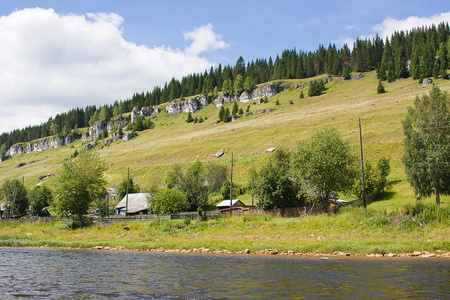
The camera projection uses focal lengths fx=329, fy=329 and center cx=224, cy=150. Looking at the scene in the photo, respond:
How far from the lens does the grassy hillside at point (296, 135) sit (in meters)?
74.7

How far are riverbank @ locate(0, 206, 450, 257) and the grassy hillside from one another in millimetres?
17114

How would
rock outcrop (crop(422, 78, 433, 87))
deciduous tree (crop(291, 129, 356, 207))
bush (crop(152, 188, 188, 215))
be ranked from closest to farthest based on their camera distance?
deciduous tree (crop(291, 129, 356, 207)) < bush (crop(152, 188, 188, 215)) < rock outcrop (crop(422, 78, 433, 87))

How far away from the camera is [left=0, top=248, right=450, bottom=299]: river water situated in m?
11.2

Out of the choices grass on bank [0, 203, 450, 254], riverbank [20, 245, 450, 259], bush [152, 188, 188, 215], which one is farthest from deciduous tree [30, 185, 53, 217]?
riverbank [20, 245, 450, 259]

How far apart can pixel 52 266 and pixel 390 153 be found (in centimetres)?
6509

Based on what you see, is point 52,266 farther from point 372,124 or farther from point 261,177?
point 372,124

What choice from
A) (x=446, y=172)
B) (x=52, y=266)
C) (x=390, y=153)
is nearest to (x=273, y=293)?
(x=52, y=266)

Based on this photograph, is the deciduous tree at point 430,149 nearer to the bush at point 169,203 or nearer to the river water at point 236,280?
the river water at point 236,280

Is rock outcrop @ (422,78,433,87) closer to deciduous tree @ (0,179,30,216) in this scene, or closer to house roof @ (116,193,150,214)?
house roof @ (116,193,150,214)

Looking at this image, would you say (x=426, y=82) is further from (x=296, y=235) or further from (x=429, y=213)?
(x=296, y=235)

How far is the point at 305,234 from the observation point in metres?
29.4

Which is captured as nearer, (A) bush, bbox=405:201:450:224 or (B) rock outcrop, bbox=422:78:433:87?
(A) bush, bbox=405:201:450:224

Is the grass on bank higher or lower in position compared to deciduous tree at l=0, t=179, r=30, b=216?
lower

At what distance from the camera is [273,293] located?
36.6 feet
